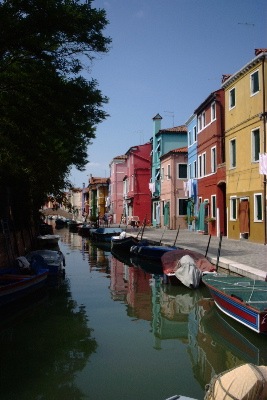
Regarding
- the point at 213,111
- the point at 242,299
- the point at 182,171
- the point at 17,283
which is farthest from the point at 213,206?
the point at 242,299

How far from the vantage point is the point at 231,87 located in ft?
75.0

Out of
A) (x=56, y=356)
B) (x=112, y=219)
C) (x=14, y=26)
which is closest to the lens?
(x=56, y=356)

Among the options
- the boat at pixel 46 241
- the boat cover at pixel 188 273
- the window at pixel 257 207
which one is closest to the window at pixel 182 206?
the boat at pixel 46 241

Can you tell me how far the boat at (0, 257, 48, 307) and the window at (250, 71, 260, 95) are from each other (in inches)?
508

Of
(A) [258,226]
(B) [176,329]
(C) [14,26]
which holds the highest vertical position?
(C) [14,26]

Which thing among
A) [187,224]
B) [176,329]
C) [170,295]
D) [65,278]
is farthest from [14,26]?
[187,224]

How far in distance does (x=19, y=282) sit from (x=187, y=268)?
513 cm

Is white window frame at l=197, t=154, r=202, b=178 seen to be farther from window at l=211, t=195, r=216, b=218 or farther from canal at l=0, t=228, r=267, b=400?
canal at l=0, t=228, r=267, b=400

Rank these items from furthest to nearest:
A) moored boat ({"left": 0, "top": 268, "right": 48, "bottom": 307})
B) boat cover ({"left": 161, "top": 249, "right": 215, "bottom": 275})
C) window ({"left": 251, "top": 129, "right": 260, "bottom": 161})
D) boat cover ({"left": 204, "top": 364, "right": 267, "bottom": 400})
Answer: window ({"left": 251, "top": 129, "right": 260, "bottom": 161}), boat cover ({"left": 161, "top": 249, "right": 215, "bottom": 275}), moored boat ({"left": 0, "top": 268, "right": 48, "bottom": 307}), boat cover ({"left": 204, "top": 364, "right": 267, "bottom": 400})

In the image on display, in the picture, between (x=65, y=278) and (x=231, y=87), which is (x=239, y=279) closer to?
(x=65, y=278)

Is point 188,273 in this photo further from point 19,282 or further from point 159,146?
point 159,146

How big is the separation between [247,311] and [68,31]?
7222mm

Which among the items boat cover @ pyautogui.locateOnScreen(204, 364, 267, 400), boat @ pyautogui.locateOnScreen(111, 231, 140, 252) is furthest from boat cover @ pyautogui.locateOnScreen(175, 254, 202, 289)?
boat @ pyautogui.locateOnScreen(111, 231, 140, 252)

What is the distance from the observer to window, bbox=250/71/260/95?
64.8 ft
